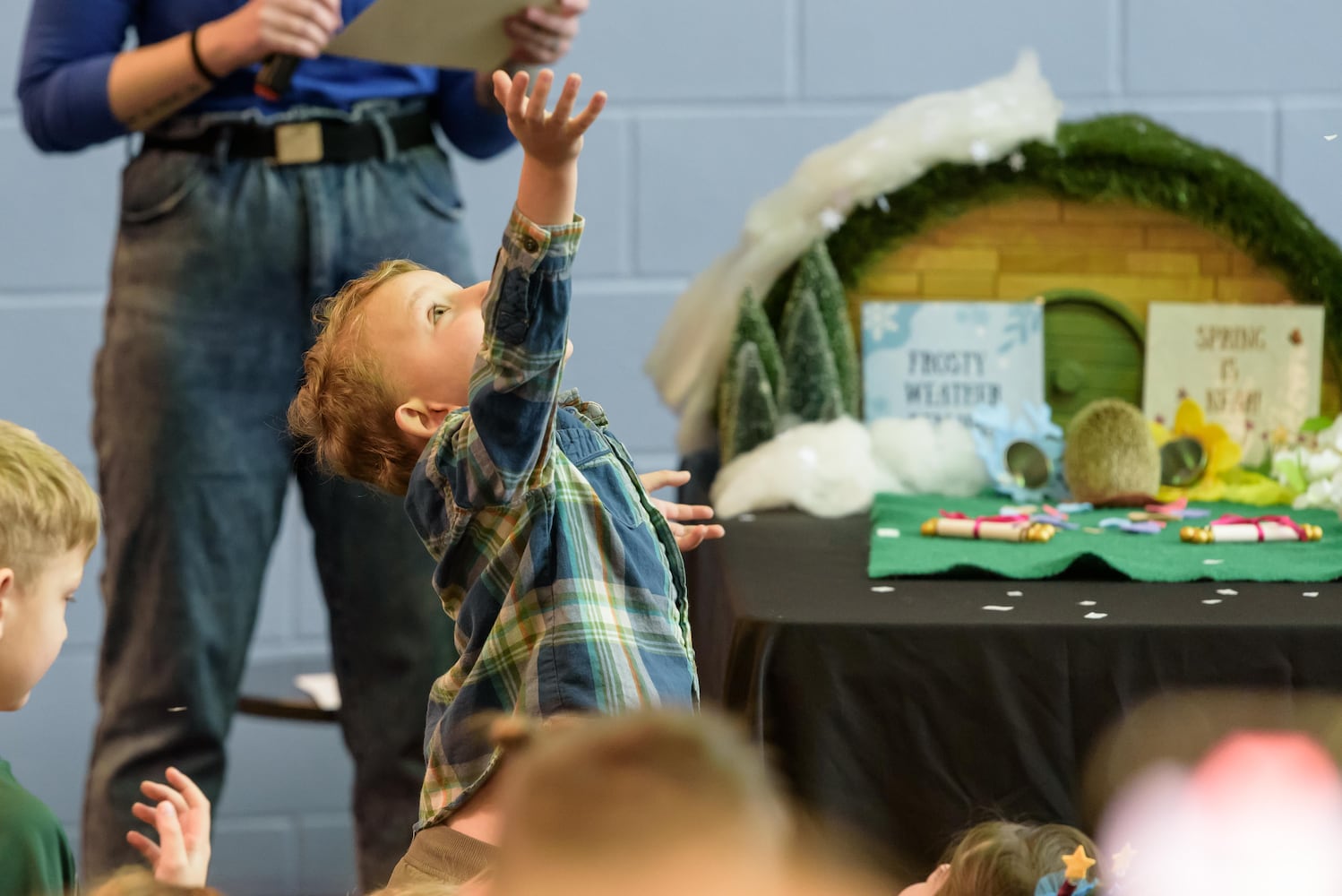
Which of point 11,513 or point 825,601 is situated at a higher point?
point 11,513

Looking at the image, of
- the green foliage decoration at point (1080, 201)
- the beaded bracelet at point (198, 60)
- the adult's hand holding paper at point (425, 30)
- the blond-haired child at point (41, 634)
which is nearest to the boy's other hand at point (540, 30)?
the adult's hand holding paper at point (425, 30)

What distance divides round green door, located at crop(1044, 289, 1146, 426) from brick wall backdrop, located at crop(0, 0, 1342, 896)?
0.66 m

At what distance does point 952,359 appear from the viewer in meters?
1.68

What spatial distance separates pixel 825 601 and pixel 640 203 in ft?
4.11

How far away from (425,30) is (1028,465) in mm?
762

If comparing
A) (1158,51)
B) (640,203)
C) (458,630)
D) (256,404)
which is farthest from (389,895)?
(1158,51)

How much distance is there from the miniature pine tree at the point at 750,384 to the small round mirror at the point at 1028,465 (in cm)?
25

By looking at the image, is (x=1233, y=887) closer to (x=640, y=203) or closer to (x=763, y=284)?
(x=763, y=284)

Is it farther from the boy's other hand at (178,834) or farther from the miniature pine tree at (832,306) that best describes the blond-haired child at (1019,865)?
the miniature pine tree at (832,306)

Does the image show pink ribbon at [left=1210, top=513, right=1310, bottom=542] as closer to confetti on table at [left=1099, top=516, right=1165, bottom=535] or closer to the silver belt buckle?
confetti on table at [left=1099, top=516, right=1165, bottom=535]

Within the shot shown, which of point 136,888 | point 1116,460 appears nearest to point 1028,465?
point 1116,460

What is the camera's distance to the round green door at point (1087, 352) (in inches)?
66.7

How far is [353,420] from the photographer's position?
3.28 ft

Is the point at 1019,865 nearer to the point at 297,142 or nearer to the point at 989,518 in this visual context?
the point at 989,518
